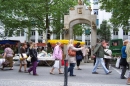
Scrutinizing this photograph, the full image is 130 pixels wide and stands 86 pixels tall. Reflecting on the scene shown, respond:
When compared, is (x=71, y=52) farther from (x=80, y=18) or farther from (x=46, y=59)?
(x=80, y=18)

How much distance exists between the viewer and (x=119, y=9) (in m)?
30.8

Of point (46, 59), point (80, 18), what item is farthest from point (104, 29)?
point (46, 59)

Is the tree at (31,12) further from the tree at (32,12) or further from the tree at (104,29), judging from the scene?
the tree at (104,29)

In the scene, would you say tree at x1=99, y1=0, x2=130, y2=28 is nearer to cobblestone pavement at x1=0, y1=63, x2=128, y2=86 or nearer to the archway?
the archway

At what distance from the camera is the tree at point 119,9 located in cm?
2983

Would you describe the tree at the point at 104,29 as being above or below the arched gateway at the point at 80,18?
above

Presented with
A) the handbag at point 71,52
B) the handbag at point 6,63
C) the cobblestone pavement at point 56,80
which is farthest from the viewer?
the handbag at point 6,63

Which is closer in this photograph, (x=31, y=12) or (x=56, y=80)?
(x=56, y=80)

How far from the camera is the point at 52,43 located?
3189cm

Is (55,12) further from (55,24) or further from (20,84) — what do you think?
(20,84)

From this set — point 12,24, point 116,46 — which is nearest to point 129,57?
point 116,46

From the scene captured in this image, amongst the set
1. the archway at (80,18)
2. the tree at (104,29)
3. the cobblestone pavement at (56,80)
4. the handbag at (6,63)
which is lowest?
the cobblestone pavement at (56,80)

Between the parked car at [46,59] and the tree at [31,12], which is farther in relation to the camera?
the tree at [31,12]

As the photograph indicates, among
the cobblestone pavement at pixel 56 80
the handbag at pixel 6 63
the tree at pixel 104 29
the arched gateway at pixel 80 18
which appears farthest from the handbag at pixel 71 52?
the tree at pixel 104 29
